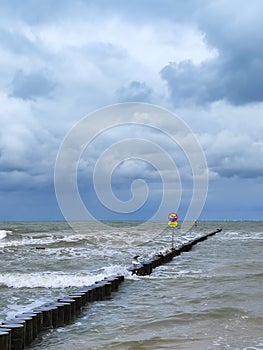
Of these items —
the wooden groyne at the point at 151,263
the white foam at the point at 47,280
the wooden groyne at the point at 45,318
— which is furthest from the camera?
the wooden groyne at the point at 151,263

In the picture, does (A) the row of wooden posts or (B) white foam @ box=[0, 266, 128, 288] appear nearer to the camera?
(A) the row of wooden posts

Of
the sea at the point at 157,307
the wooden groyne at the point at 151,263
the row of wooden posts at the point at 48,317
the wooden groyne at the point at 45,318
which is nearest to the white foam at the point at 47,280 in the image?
the sea at the point at 157,307

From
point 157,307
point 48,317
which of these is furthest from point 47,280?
point 48,317

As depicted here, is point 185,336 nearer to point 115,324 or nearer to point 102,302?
point 115,324

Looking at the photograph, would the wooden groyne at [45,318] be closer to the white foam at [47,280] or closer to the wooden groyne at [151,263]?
the white foam at [47,280]

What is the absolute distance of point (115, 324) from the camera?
9.36 meters

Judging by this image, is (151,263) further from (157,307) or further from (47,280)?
(157,307)

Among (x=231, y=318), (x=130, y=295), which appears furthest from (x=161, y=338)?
(x=130, y=295)

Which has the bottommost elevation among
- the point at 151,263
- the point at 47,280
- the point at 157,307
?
the point at 157,307

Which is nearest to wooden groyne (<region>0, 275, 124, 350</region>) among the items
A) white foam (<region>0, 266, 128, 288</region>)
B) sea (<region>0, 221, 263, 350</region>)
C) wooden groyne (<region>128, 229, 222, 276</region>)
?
sea (<region>0, 221, 263, 350</region>)

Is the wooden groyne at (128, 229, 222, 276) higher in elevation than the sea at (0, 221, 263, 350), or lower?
higher

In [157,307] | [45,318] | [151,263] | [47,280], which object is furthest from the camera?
[151,263]

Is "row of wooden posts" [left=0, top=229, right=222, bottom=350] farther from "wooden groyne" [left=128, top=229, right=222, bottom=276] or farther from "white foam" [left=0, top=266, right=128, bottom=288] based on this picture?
"wooden groyne" [left=128, top=229, right=222, bottom=276]

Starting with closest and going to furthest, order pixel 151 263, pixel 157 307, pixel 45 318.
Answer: pixel 45 318
pixel 157 307
pixel 151 263
